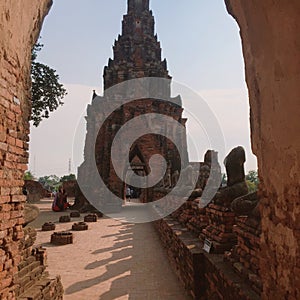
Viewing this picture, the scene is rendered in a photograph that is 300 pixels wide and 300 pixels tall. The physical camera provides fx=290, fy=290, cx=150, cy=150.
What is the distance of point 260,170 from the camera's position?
2.78 meters

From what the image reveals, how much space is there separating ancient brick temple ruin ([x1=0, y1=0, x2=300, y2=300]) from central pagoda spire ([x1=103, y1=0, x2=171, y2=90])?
1908 cm

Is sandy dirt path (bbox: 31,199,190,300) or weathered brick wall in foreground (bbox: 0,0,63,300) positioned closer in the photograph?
weathered brick wall in foreground (bbox: 0,0,63,300)

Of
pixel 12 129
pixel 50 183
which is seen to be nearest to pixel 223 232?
pixel 12 129

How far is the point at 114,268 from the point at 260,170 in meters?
4.32

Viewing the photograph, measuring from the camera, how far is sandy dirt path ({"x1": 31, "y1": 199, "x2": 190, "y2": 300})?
4.69 metres

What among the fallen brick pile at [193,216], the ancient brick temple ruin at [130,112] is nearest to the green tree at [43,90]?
the ancient brick temple ruin at [130,112]

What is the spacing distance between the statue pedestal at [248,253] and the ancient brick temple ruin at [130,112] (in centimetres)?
1369

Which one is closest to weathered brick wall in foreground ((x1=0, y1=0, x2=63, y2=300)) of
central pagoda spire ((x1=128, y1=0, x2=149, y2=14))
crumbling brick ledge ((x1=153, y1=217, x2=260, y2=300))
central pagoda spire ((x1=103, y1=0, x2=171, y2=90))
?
crumbling brick ledge ((x1=153, y1=217, x2=260, y2=300))

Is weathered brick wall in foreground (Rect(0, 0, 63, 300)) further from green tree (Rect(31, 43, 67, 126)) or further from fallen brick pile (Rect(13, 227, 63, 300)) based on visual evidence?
green tree (Rect(31, 43, 67, 126))

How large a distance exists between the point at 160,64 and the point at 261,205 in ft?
75.8

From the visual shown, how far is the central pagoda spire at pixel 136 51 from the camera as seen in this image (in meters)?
22.8

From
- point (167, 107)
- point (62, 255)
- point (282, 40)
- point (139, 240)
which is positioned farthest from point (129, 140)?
point (282, 40)

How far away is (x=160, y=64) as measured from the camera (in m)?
24.5

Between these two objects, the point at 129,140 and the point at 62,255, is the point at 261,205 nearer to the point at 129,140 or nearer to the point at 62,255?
the point at 62,255
